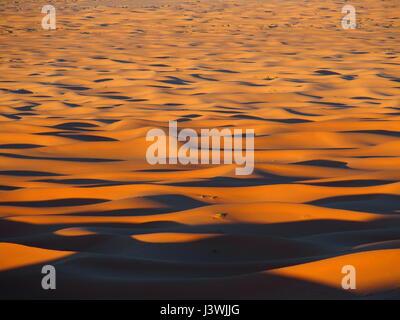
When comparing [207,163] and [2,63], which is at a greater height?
[2,63]

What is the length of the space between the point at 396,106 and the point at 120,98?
3006 millimetres

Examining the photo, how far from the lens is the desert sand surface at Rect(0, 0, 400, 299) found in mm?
2385

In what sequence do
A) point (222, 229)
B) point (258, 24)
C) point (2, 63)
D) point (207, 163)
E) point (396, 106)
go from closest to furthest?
point (222, 229) < point (207, 163) < point (396, 106) < point (2, 63) < point (258, 24)

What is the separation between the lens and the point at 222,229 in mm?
2906

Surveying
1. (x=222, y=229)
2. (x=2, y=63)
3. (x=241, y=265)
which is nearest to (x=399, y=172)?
(x=222, y=229)

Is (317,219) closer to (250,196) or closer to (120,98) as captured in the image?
(250,196)

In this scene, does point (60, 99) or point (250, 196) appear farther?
point (60, 99)

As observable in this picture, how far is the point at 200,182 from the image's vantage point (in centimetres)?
372

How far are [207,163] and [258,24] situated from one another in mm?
11839

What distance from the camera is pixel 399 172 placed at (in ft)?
12.8

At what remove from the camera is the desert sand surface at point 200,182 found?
7.82ft
